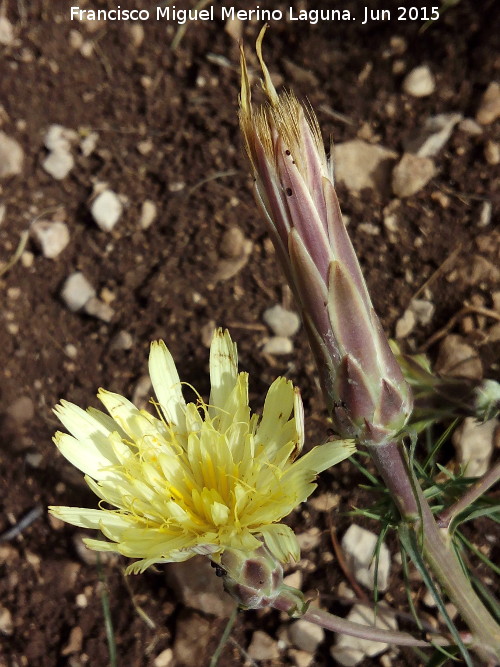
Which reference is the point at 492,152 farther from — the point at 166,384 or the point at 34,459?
the point at 34,459

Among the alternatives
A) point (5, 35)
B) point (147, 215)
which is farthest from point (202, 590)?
point (5, 35)

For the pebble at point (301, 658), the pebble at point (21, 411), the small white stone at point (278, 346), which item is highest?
the small white stone at point (278, 346)

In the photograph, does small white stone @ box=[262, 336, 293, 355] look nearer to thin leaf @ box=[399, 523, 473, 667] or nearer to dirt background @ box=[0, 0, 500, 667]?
dirt background @ box=[0, 0, 500, 667]

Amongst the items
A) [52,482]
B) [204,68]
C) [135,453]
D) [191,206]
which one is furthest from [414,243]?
[52,482]

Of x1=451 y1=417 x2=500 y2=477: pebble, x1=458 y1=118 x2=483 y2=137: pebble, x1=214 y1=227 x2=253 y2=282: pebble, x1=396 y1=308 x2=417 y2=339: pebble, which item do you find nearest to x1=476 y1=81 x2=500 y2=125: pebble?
x1=458 y1=118 x2=483 y2=137: pebble

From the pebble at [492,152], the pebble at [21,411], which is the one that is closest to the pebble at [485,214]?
the pebble at [492,152]

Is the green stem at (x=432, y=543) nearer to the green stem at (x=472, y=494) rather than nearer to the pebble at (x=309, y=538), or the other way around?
the green stem at (x=472, y=494)
